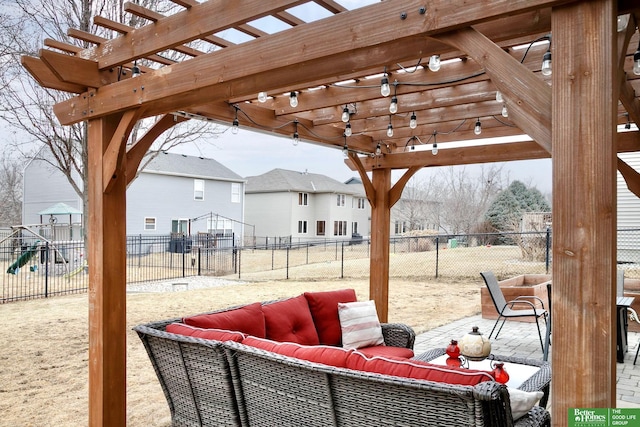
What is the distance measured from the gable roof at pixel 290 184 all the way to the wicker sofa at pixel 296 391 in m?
21.2

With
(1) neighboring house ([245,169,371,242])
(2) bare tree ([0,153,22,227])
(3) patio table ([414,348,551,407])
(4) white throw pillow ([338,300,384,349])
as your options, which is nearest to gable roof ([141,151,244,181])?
(1) neighboring house ([245,169,371,242])

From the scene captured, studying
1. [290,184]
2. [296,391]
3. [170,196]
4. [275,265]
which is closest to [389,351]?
[296,391]

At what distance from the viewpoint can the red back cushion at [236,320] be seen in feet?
10.2

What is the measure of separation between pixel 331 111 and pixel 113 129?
2286 millimetres

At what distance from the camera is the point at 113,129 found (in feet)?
10.5

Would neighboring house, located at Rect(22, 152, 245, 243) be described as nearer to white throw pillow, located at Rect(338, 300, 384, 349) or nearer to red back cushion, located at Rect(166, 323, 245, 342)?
white throw pillow, located at Rect(338, 300, 384, 349)

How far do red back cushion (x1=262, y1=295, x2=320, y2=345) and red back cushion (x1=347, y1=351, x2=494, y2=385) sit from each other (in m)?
1.45

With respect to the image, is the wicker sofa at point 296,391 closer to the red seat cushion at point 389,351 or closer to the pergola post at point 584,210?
the pergola post at point 584,210

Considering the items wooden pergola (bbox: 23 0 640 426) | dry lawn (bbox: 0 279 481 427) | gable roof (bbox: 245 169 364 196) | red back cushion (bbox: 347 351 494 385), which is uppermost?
gable roof (bbox: 245 169 364 196)

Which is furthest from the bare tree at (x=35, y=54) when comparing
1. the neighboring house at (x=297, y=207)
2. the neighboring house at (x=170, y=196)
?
the neighboring house at (x=297, y=207)

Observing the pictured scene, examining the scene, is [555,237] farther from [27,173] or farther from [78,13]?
[27,173]

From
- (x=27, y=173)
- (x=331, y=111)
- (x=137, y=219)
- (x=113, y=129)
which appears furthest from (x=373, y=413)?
(x=27, y=173)

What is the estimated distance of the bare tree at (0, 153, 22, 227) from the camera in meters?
20.4

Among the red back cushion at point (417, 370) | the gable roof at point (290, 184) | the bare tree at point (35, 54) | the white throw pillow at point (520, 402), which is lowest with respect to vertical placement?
the white throw pillow at point (520, 402)
